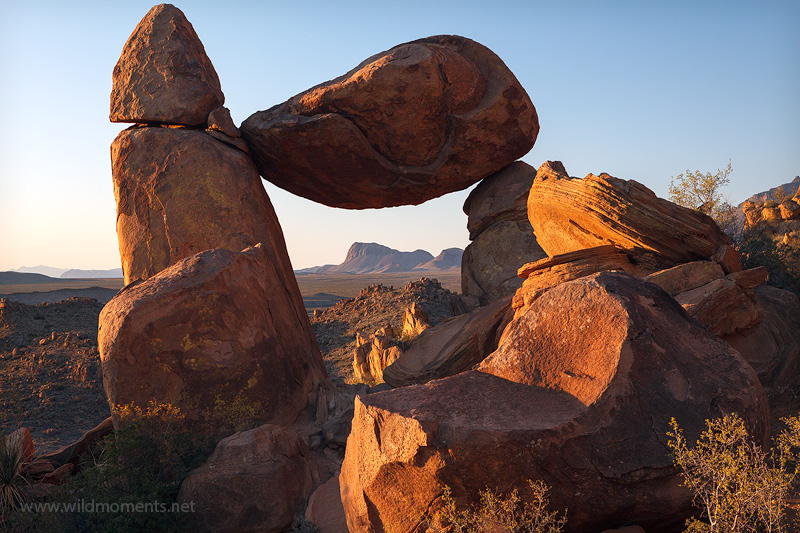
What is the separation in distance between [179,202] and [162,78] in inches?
120

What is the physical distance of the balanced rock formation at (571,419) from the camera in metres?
4.94

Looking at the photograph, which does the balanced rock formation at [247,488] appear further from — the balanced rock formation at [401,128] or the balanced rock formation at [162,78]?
the balanced rock formation at [162,78]

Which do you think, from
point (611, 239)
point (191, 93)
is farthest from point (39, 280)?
point (611, 239)

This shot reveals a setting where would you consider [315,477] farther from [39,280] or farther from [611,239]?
[39,280]

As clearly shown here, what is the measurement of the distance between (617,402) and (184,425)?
6.25 metres

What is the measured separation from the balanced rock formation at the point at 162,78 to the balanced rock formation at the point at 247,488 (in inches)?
319

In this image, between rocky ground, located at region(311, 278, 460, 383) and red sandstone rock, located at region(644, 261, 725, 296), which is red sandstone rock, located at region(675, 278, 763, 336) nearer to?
red sandstone rock, located at region(644, 261, 725, 296)

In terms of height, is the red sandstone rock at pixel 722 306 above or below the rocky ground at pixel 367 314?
above

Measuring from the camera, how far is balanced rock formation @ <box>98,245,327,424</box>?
8.58 meters

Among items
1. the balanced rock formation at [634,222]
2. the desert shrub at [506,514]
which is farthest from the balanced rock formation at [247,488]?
the balanced rock formation at [634,222]

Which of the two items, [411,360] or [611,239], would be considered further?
[411,360]

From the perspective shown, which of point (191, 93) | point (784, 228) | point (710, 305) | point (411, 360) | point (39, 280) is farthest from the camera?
point (39, 280)

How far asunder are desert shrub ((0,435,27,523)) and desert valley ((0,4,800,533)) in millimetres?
37

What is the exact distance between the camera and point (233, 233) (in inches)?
470
